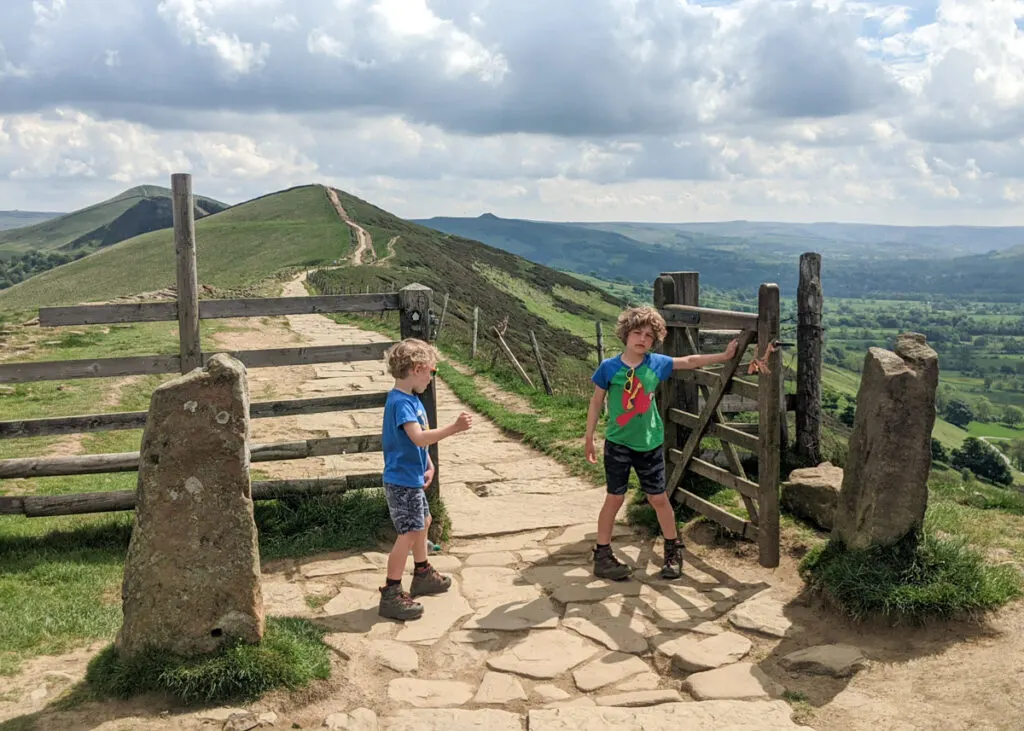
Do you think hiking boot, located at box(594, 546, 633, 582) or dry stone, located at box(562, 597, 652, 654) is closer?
dry stone, located at box(562, 597, 652, 654)

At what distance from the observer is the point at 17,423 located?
7555 mm

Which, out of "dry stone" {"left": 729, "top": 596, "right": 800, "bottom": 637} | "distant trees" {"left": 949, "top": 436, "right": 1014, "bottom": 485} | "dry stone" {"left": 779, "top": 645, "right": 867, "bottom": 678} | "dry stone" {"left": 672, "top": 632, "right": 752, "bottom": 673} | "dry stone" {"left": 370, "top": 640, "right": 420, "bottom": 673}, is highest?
"dry stone" {"left": 779, "top": 645, "right": 867, "bottom": 678}

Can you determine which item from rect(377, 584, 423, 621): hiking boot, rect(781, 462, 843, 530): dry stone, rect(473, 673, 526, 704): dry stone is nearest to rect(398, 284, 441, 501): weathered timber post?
rect(377, 584, 423, 621): hiking boot

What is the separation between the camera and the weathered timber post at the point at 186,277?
798 cm

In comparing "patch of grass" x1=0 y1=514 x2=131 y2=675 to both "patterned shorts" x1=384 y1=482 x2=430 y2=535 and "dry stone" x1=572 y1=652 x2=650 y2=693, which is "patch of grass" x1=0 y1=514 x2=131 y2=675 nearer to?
"patterned shorts" x1=384 y1=482 x2=430 y2=535

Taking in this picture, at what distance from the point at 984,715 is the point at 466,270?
6921 cm

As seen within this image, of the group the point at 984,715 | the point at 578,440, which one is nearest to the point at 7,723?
the point at 984,715

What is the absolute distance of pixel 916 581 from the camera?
19.5ft

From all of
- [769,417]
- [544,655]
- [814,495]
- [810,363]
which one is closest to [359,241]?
[810,363]

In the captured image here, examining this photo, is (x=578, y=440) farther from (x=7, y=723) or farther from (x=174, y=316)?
(x=7, y=723)

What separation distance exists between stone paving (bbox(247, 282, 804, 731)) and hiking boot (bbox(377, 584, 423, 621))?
6cm

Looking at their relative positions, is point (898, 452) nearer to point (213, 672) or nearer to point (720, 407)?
point (720, 407)

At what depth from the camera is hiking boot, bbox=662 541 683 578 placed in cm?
700

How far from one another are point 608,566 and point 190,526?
3461 millimetres
